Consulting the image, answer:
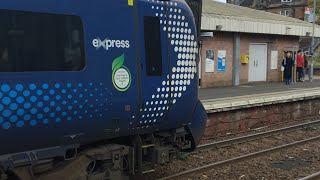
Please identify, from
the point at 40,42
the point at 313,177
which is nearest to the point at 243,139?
the point at 313,177

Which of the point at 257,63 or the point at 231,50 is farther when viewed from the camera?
the point at 257,63

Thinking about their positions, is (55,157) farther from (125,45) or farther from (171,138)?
(171,138)

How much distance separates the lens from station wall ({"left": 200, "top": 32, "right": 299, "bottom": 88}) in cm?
2078

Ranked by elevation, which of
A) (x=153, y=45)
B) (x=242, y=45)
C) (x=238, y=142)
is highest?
(x=242, y=45)

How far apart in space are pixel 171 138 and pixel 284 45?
2153cm

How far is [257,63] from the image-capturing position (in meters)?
24.8

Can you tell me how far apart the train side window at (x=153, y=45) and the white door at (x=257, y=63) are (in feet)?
61.6

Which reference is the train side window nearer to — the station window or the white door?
the station window

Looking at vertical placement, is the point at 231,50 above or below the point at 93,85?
above

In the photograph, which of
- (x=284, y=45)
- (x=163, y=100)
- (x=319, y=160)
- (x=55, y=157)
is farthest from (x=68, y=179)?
(x=284, y=45)

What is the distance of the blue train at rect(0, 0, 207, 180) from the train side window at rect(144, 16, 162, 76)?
1 centimetres

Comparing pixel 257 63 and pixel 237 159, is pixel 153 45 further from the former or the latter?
pixel 257 63

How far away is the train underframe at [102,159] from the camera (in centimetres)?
469

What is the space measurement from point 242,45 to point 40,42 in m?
19.4
